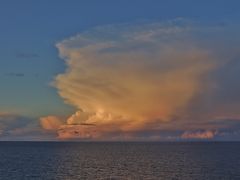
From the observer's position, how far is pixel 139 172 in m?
120

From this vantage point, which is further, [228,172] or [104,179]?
[228,172]

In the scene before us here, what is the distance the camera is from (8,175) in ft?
372

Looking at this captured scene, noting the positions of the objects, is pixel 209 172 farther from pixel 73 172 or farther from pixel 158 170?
pixel 73 172

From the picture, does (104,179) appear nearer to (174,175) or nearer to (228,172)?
(174,175)

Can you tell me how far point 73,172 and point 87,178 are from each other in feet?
48.0

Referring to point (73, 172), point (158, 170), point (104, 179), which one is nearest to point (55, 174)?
point (73, 172)

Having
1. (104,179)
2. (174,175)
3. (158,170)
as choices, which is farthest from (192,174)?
(104,179)

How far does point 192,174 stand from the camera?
115 m

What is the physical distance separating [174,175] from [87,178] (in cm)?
2333

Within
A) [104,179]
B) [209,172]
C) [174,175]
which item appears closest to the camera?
[104,179]

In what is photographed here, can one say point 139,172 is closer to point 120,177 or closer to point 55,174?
point 120,177

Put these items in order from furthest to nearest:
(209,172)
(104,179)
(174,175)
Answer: (209,172)
(174,175)
(104,179)

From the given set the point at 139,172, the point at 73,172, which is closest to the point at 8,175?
the point at 73,172

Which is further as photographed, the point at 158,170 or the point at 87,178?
the point at 158,170
